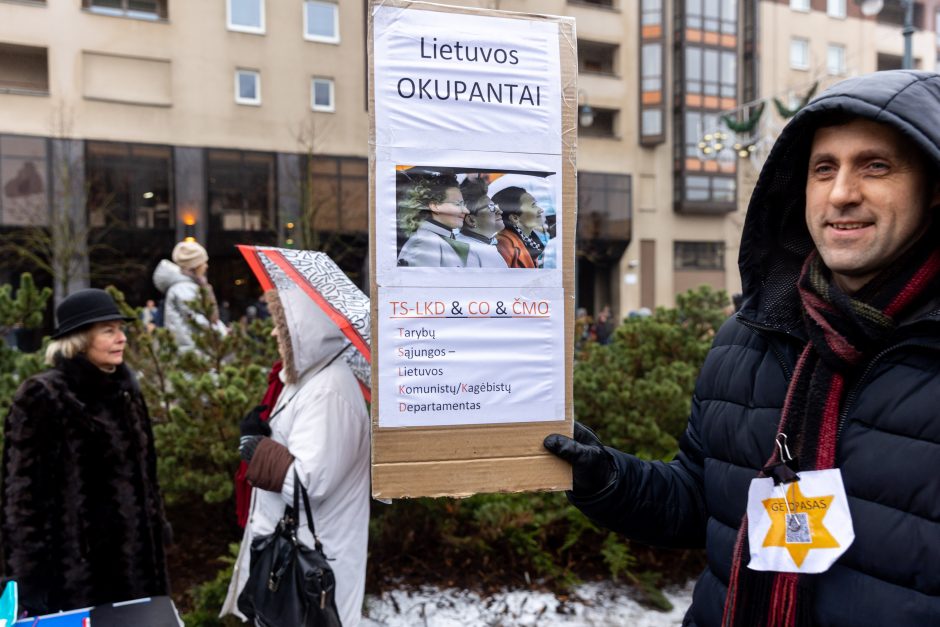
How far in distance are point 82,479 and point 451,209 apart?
2.44m

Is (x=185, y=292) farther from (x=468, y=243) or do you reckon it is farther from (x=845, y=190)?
(x=845, y=190)

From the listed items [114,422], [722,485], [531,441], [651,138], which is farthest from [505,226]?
[651,138]

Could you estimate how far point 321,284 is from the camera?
8.88ft

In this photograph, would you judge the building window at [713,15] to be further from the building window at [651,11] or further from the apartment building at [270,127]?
the building window at [651,11]

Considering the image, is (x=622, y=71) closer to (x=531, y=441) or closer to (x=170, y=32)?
(x=170, y=32)

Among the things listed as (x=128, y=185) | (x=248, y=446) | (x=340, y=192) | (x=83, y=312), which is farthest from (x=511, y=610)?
(x=128, y=185)

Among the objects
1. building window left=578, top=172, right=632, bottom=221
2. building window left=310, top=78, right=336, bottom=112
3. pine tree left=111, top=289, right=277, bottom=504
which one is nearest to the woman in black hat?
pine tree left=111, top=289, right=277, bottom=504

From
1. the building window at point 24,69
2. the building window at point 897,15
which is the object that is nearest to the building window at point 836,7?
the building window at point 897,15

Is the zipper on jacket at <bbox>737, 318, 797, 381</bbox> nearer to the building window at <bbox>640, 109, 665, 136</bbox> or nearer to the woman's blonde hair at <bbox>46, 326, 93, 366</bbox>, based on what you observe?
the woman's blonde hair at <bbox>46, 326, 93, 366</bbox>

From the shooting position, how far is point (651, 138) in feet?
102

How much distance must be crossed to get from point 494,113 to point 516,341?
1.80ft

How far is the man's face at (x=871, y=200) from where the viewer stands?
1384 mm

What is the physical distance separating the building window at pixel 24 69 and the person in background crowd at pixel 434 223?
990 inches

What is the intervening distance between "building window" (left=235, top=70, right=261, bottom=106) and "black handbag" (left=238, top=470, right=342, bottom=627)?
2411 cm
